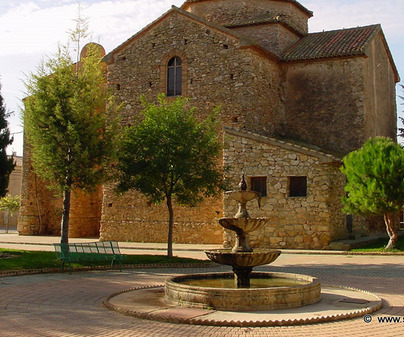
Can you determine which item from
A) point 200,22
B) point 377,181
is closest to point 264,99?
point 200,22

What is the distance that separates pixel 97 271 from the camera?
13.8 m

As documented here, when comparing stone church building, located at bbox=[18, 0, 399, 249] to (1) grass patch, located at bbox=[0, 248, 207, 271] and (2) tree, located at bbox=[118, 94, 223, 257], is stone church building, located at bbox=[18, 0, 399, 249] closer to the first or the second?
(2) tree, located at bbox=[118, 94, 223, 257]

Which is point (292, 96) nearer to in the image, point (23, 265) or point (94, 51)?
point (94, 51)

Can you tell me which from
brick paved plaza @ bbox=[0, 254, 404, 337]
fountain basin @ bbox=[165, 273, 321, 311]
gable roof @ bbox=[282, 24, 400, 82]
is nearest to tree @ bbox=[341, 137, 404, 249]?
brick paved plaza @ bbox=[0, 254, 404, 337]

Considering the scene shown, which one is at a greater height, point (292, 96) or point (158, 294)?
point (292, 96)

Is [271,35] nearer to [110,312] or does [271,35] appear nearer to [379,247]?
[379,247]

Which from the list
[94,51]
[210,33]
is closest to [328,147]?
[210,33]

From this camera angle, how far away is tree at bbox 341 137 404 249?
1767 cm

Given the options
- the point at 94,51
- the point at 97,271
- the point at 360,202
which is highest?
the point at 94,51

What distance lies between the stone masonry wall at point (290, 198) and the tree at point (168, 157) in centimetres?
345

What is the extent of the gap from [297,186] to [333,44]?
899cm

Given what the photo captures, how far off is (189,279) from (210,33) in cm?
1620

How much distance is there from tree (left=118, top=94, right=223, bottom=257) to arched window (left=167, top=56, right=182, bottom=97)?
795cm

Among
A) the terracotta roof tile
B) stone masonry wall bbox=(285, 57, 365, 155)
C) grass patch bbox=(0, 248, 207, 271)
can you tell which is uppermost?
the terracotta roof tile
